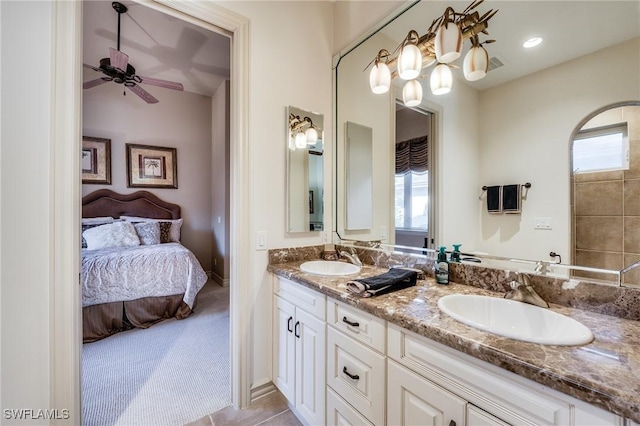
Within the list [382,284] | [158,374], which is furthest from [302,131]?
[158,374]

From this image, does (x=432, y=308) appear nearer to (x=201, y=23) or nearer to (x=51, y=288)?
(x=51, y=288)

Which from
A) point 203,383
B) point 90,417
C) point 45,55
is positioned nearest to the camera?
point 45,55

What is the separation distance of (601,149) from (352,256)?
4.39ft

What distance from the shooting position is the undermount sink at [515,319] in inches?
31.5

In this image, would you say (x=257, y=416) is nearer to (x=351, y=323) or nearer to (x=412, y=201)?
(x=351, y=323)

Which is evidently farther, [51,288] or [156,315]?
[156,315]

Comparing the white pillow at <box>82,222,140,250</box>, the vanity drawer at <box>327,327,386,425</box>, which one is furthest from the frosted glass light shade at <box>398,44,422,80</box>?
the white pillow at <box>82,222,140,250</box>

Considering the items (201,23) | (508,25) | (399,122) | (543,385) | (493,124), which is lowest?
(543,385)

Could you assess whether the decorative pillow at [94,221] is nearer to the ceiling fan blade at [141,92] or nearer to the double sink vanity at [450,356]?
the ceiling fan blade at [141,92]

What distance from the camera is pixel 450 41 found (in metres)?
1.31

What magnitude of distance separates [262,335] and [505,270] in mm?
1480

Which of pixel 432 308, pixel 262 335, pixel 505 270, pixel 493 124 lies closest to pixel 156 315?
pixel 262 335

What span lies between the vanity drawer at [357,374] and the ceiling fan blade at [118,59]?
3281mm

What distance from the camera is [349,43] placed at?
6.64ft
